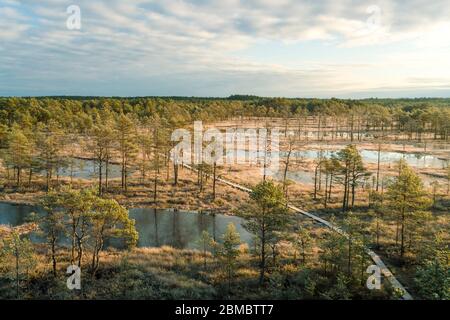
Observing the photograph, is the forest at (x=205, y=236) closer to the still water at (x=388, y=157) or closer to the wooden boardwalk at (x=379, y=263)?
the wooden boardwalk at (x=379, y=263)

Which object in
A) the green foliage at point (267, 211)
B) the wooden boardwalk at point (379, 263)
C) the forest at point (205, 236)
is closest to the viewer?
the wooden boardwalk at point (379, 263)

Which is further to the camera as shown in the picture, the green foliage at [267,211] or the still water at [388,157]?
the still water at [388,157]

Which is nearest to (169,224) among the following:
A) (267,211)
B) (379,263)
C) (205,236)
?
(205,236)

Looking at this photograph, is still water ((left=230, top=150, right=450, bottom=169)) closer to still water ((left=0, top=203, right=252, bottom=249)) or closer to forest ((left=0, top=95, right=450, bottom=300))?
forest ((left=0, top=95, right=450, bottom=300))

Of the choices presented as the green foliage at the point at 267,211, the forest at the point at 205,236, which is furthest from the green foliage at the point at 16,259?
the green foliage at the point at 267,211

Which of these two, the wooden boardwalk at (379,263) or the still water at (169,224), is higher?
the wooden boardwalk at (379,263)

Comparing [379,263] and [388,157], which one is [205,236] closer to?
[379,263]

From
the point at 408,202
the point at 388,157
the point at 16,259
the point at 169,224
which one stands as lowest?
the point at 169,224
